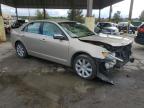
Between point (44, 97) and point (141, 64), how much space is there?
4294mm

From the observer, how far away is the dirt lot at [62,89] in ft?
12.7

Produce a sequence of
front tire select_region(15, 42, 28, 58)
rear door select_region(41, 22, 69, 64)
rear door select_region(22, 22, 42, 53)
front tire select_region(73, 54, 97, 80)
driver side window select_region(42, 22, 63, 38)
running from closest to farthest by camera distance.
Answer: front tire select_region(73, 54, 97, 80) → rear door select_region(41, 22, 69, 64) → driver side window select_region(42, 22, 63, 38) → rear door select_region(22, 22, 42, 53) → front tire select_region(15, 42, 28, 58)

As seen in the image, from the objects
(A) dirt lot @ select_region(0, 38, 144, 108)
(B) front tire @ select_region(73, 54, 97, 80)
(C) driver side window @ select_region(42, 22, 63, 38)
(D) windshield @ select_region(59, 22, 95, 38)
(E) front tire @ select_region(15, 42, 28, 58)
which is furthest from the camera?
(E) front tire @ select_region(15, 42, 28, 58)

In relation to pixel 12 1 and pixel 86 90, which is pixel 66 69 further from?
pixel 12 1

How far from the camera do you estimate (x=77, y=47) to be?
5.22m

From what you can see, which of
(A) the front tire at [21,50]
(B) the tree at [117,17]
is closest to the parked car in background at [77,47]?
(A) the front tire at [21,50]

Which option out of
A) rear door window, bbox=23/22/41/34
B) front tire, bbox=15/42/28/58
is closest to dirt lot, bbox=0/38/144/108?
front tire, bbox=15/42/28/58

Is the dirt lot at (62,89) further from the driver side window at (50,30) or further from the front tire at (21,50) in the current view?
the driver side window at (50,30)

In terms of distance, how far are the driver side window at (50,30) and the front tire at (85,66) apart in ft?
3.74

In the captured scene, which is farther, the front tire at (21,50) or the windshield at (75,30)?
the front tire at (21,50)

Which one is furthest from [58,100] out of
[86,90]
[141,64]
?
[141,64]

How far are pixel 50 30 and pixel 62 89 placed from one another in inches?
91.3

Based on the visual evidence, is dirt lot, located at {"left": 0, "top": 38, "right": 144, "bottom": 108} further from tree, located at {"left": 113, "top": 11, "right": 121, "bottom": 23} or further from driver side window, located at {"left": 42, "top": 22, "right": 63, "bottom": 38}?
tree, located at {"left": 113, "top": 11, "right": 121, "bottom": 23}

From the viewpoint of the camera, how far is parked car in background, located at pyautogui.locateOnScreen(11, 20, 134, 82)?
4.93 metres
